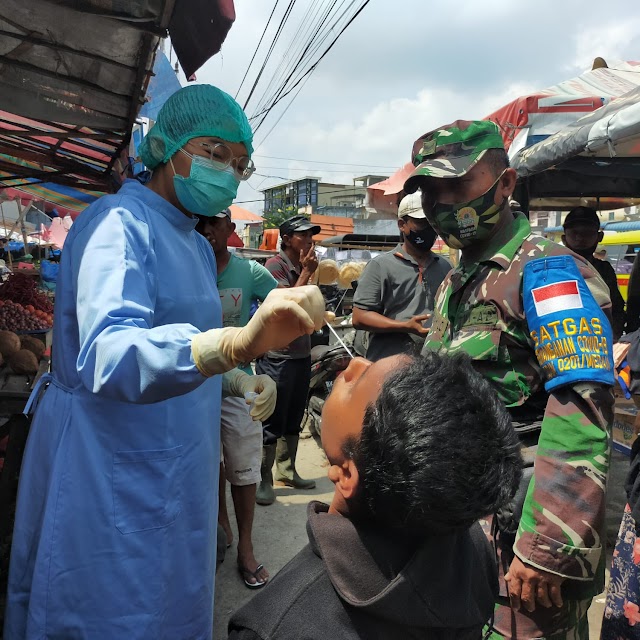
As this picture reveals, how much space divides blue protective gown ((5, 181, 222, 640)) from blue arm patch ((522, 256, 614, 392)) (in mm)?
1052

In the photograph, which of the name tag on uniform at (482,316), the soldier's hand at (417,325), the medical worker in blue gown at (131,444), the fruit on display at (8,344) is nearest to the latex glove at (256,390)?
the medical worker in blue gown at (131,444)

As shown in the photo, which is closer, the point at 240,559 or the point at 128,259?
the point at 128,259

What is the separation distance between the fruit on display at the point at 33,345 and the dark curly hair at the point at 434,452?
136 inches

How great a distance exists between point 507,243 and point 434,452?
105 cm

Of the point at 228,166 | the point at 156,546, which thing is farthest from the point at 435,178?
the point at 156,546

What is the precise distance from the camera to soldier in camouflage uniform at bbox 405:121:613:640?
1.35m

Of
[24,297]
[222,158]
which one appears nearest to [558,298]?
[222,158]

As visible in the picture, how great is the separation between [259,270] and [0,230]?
16687 millimetres

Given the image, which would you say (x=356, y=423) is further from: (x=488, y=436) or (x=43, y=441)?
(x=43, y=441)

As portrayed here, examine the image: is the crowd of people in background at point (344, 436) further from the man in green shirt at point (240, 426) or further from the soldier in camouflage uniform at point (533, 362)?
the man in green shirt at point (240, 426)

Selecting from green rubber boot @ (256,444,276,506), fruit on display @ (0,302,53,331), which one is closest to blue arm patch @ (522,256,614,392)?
green rubber boot @ (256,444,276,506)

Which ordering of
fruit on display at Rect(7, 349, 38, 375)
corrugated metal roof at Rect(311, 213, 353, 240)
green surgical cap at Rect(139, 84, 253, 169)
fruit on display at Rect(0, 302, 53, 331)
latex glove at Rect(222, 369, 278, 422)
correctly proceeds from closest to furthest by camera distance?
latex glove at Rect(222, 369, 278, 422), green surgical cap at Rect(139, 84, 253, 169), fruit on display at Rect(7, 349, 38, 375), fruit on display at Rect(0, 302, 53, 331), corrugated metal roof at Rect(311, 213, 353, 240)

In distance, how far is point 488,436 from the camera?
943mm

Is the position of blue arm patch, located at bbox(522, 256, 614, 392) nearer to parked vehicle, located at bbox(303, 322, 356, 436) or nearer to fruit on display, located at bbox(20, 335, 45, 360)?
fruit on display, located at bbox(20, 335, 45, 360)
